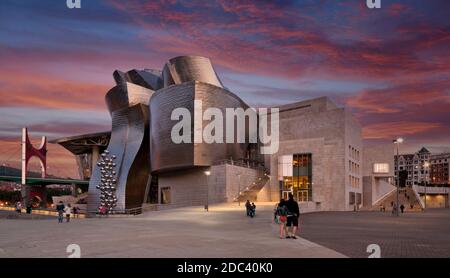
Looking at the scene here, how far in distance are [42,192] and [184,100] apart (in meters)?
107

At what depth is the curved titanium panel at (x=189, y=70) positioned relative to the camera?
218ft

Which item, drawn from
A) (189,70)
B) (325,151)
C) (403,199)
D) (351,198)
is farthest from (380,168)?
(189,70)

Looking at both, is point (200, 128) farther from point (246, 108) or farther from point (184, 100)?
point (246, 108)

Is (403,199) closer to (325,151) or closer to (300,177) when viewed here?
(325,151)

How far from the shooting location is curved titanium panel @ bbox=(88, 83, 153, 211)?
225 feet

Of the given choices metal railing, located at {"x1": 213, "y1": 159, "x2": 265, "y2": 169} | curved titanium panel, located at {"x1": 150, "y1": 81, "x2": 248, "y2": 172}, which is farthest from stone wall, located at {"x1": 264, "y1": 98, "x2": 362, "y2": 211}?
curved titanium panel, located at {"x1": 150, "y1": 81, "x2": 248, "y2": 172}

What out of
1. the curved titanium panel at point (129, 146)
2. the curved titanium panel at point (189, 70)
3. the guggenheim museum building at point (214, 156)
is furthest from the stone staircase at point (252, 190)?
the curved titanium panel at point (129, 146)

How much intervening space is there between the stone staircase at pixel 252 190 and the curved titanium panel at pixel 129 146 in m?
21.4

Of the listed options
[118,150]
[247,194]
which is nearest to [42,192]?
[118,150]

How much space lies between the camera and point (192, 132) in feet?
187

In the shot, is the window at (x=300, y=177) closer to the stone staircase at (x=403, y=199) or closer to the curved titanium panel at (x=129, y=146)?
the stone staircase at (x=403, y=199)

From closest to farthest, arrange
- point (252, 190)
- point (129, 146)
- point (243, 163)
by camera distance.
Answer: point (252, 190)
point (243, 163)
point (129, 146)

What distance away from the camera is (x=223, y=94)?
61.8 meters

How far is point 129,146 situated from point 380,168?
45.3 metres
